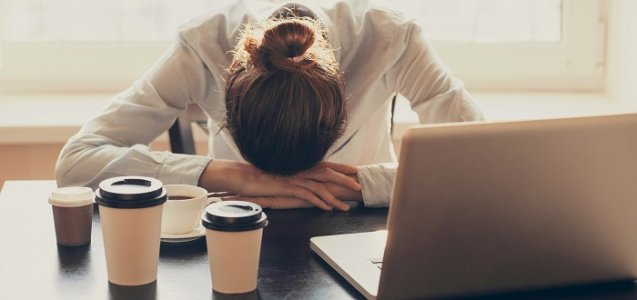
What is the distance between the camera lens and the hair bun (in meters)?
1.38

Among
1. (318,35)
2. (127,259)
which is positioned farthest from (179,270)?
(318,35)

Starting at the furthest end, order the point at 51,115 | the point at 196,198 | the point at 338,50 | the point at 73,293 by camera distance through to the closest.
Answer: the point at 51,115, the point at 338,50, the point at 196,198, the point at 73,293

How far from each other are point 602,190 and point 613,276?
5.9 inches

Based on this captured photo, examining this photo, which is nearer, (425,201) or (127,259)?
(425,201)

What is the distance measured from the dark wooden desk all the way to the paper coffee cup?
0.01 meters

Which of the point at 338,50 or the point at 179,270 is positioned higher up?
the point at 338,50

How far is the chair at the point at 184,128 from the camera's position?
1855 millimetres

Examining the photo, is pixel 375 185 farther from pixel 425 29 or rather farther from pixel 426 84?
pixel 425 29

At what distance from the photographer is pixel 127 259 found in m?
1.10

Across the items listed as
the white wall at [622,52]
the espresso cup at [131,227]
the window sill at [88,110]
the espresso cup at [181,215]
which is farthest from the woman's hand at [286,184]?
the white wall at [622,52]

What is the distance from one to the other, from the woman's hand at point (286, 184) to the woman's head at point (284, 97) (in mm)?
43

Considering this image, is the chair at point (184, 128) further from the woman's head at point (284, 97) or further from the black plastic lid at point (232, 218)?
the black plastic lid at point (232, 218)

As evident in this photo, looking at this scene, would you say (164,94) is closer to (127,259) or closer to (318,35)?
(318,35)

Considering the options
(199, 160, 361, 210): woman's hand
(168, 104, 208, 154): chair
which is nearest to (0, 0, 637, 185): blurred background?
(168, 104, 208, 154): chair
